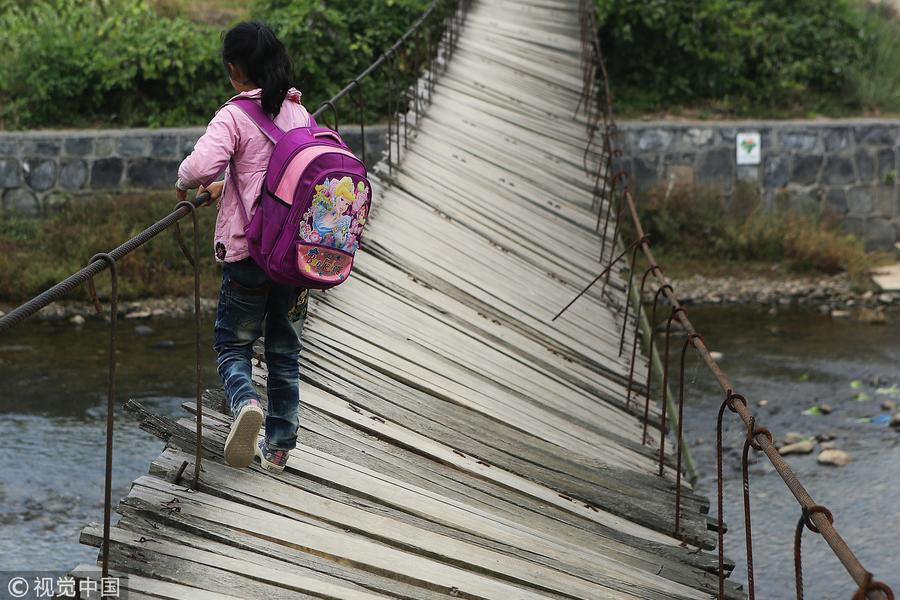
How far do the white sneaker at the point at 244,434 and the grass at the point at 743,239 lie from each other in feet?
31.9

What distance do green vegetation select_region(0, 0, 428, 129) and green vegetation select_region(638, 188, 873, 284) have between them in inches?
133

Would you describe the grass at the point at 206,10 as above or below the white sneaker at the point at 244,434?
above

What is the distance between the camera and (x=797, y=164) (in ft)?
42.1

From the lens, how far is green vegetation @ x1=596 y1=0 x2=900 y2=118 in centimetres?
1317

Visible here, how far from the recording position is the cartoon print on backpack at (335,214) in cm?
321

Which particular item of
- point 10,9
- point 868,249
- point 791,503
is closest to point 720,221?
point 868,249

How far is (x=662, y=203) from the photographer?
41.3 feet

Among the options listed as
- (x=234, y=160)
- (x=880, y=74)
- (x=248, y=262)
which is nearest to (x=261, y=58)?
(x=234, y=160)

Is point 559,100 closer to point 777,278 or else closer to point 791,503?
point 791,503

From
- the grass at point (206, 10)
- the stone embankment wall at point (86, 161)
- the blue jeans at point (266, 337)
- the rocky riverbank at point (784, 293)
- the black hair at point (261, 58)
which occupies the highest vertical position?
the black hair at point (261, 58)

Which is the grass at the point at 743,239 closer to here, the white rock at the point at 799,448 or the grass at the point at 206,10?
the white rock at the point at 799,448

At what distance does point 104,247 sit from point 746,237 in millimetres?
6689

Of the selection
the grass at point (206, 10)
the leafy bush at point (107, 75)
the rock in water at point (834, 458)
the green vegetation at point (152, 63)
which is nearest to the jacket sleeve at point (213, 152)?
the rock in water at point (834, 458)

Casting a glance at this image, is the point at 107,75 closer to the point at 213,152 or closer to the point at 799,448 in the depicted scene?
the point at 799,448
